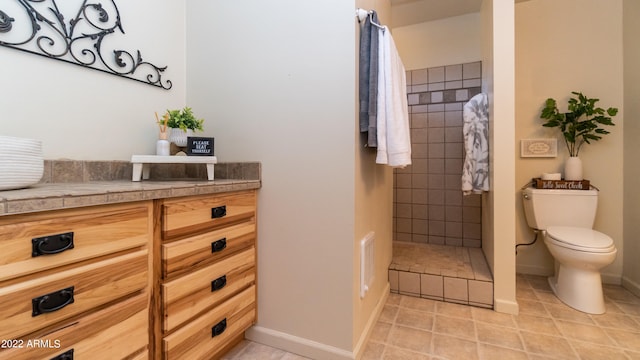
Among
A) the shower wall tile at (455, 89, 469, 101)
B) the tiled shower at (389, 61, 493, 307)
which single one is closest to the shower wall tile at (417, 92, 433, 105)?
the tiled shower at (389, 61, 493, 307)

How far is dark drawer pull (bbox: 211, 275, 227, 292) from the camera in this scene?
1173 mm

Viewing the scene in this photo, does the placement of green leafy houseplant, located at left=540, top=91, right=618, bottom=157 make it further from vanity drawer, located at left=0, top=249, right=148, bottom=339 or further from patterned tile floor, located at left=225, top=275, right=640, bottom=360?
vanity drawer, located at left=0, top=249, right=148, bottom=339

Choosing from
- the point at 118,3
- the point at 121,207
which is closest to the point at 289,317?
the point at 121,207

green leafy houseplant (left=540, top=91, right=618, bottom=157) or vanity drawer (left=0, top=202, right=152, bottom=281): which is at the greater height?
green leafy houseplant (left=540, top=91, right=618, bottom=157)

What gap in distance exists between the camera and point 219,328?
1.21m

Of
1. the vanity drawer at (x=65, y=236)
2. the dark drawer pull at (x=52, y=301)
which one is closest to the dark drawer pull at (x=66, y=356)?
the dark drawer pull at (x=52, y=301)

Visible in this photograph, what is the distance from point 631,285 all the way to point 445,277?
4.54 ft

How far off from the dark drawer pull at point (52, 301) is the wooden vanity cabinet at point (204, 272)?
258mm

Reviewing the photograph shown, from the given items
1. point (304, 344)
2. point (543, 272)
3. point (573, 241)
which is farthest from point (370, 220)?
point (543, 272)

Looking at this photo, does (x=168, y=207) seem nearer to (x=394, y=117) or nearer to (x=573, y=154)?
(x=394, y=117)

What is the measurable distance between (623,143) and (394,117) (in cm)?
214

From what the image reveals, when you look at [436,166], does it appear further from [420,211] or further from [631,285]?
[631,285]

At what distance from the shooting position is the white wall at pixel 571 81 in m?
2.15

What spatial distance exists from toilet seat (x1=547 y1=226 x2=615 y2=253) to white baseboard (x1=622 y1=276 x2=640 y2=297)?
536mm
